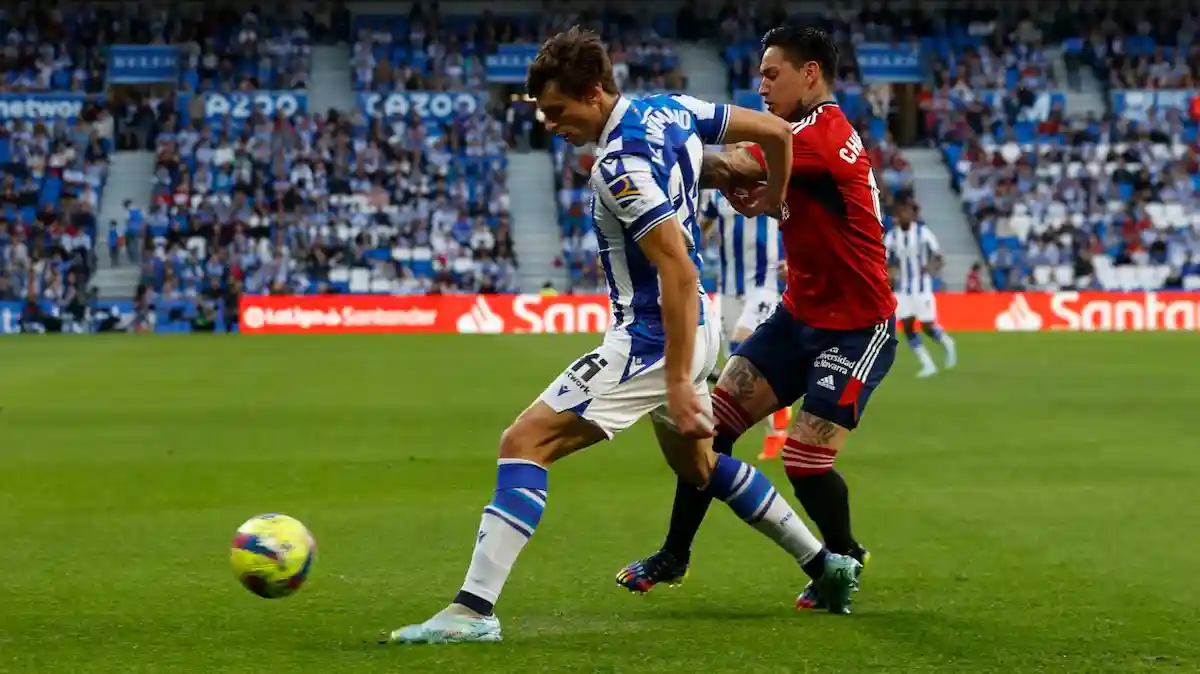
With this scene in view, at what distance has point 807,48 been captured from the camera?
6750 mm

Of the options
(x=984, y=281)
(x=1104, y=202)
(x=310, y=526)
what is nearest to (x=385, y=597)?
(x=310, y=526)

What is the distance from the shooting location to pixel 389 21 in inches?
1806

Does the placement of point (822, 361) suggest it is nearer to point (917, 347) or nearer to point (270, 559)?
point (270, 559)

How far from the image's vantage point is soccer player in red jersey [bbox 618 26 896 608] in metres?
6.70

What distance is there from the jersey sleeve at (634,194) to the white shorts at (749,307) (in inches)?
276

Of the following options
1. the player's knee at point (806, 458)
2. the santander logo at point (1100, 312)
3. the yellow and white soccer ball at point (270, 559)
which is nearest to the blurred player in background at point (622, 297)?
the yellow and white soccer ball at point (270, 559)

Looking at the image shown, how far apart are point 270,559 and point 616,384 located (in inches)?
58.5

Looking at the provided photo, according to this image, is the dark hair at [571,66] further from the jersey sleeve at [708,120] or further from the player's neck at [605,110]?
the jersey sleeve at [708,120]

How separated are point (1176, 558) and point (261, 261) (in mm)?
32205

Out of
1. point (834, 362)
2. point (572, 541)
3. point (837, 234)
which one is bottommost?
point (572, 541)

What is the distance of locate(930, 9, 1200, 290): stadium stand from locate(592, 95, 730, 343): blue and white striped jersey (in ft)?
113

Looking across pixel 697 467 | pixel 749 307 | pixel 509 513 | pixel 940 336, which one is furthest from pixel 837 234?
→ pixel 940 336

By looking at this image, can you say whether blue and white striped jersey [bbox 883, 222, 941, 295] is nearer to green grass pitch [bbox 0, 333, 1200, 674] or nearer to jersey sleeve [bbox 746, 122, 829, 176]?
green grass pitch [bbox 0, 333, 1200, 674]

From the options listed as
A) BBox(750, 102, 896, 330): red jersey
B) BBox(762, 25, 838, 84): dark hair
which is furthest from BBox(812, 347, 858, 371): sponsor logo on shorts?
BBox(762, 25, 838, 84): dark hair
